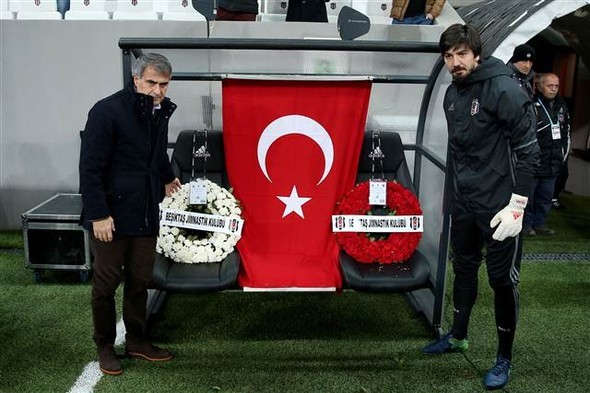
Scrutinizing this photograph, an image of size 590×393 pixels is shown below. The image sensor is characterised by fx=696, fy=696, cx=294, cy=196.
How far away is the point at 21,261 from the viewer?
5301 mm

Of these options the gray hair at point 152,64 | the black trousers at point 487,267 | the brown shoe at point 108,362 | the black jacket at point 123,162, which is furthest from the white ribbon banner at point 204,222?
the black trousers at point 487,267

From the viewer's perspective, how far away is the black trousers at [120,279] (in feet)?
11.2

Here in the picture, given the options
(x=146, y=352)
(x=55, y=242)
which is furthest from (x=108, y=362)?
(x=55, y=242)

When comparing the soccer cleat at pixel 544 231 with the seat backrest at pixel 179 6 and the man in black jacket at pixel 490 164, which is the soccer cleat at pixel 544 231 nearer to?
the man in black jacket at pixel 490 164

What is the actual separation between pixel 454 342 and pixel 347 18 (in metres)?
1.88

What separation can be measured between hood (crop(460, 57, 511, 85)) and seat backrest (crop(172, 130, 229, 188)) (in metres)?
1.70

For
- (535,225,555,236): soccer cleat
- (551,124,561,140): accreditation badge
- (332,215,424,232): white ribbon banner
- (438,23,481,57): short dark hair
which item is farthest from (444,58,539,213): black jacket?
(535,225,555,236): soccer cleat

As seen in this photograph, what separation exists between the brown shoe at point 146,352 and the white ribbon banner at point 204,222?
0.70 m

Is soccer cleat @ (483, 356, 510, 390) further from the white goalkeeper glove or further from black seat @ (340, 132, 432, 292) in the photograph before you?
the white goalkeeper glove

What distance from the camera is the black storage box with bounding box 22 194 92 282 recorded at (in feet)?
15.8

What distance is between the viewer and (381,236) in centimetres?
404

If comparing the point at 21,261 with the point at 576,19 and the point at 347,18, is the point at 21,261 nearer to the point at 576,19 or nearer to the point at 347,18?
the point at 347,18

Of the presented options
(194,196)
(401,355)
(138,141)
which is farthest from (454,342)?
(138,141)

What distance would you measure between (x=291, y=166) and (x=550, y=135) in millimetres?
3039
